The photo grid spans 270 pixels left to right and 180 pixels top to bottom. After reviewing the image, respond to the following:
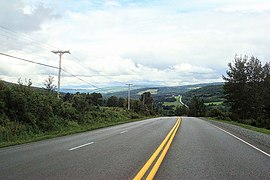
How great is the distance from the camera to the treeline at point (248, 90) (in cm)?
6347

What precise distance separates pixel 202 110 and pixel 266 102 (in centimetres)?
7721

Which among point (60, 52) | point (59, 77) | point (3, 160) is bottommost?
point (3, 160)

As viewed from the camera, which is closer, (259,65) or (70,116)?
(70,116)

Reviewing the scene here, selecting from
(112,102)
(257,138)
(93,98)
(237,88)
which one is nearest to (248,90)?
(237,88)

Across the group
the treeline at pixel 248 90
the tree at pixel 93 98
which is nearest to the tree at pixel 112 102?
the tree at pixel 93 98

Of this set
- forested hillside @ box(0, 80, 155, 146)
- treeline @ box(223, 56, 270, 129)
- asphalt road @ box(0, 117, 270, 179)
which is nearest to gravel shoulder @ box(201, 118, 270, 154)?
asphalt road @ box(0, 117, 270, 179)

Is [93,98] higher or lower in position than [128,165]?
higher

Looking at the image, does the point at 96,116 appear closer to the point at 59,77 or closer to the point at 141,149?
the point at 59,77

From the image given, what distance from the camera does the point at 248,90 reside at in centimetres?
6353

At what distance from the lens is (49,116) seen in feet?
92.0

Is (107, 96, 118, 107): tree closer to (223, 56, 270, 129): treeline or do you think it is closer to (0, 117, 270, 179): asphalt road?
(223, 56, 270, 129): treeline

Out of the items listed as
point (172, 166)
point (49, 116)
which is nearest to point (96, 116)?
point (49, 116)

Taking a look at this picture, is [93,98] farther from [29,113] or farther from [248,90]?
[29,113]

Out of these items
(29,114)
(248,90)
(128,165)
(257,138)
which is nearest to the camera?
(128,165)
